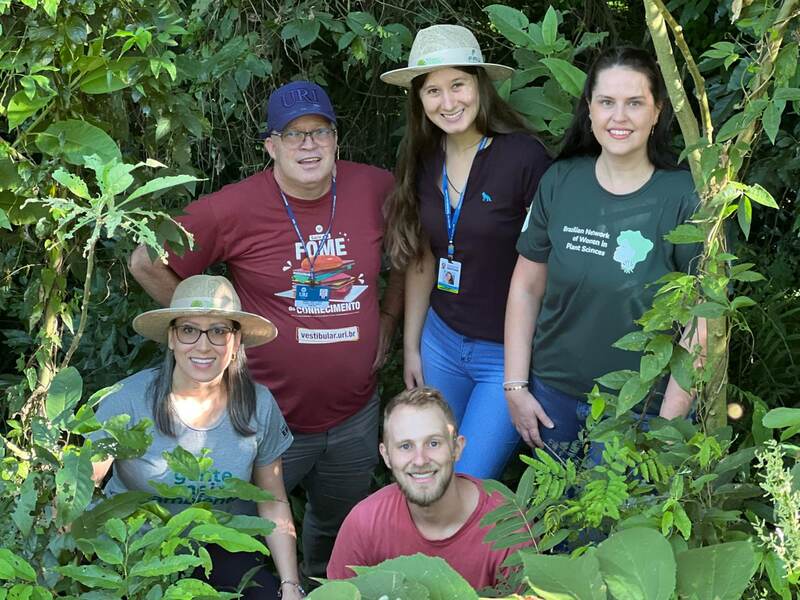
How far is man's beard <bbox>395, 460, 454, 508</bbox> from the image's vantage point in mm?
2887

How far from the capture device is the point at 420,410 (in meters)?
2.99

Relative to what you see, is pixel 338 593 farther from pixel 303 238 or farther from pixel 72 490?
pixel 303 238

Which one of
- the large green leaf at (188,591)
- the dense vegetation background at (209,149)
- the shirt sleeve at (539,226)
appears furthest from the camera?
the shirt sleeve at (539,226)

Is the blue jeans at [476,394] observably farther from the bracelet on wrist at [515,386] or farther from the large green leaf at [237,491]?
the large green leaf at [237,491]

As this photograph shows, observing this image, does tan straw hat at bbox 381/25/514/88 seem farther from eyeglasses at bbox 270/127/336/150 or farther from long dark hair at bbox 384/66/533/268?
eyeglasses at bbox 270/127/336/150

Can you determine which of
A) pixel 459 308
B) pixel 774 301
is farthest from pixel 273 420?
pixel 774 301

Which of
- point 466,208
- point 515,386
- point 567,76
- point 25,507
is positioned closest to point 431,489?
point 515,386

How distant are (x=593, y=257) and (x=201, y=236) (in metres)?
1.18

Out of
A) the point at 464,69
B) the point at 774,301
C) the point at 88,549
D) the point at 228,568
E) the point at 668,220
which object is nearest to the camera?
the point at 88,549

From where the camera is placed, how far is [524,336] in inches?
128

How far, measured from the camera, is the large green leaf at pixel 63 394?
2.34 m

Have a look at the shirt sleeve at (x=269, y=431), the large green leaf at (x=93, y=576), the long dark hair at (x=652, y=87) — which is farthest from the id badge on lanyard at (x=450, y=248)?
the large green leaf at (x=93, y=576)

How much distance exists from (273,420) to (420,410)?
0.53 metres

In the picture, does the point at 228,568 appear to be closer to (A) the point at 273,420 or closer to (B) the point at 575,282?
(A) the point at 273,420
